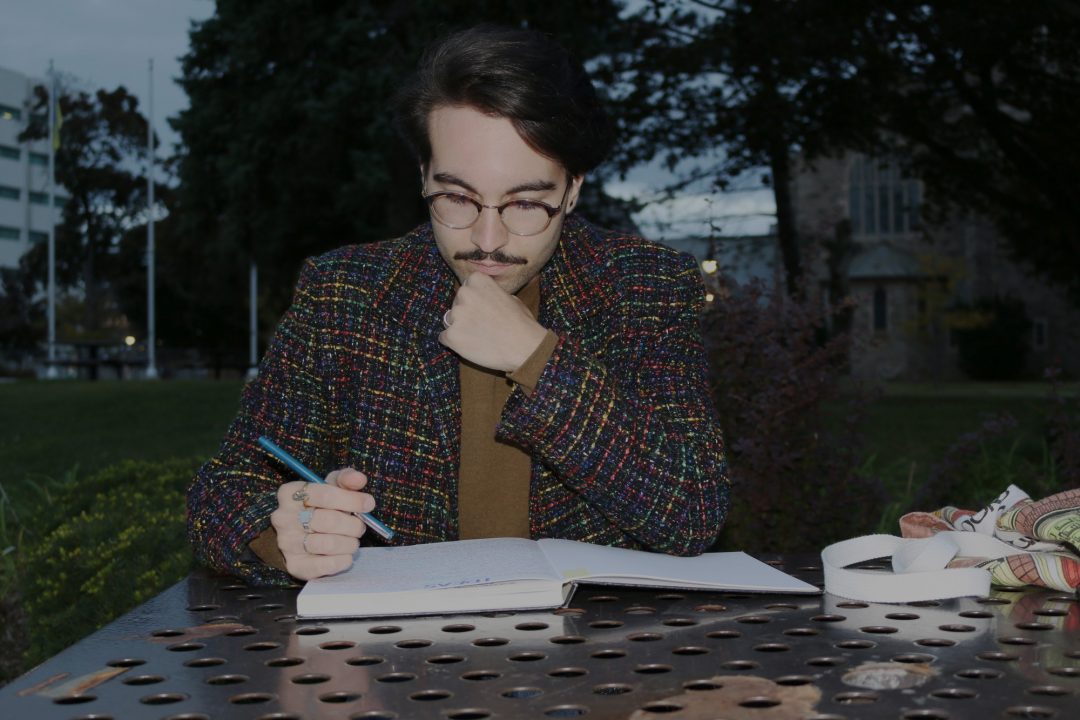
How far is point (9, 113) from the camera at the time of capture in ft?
167

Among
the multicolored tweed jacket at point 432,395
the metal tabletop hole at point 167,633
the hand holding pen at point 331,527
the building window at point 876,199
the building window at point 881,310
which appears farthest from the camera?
the building window at point 881,310

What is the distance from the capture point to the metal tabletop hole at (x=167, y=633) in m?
1.30

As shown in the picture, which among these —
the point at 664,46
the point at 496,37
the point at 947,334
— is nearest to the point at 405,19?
the point at 664,46

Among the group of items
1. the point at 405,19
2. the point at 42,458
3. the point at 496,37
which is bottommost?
the point at 42,458

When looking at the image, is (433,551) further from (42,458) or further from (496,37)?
(42,458)

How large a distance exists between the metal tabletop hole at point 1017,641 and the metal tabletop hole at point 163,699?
84cm

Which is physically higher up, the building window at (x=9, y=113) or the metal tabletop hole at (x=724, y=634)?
the building window at (x=9, y=113)

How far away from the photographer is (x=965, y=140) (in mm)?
14672

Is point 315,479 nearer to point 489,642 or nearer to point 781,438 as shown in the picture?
point 489,642

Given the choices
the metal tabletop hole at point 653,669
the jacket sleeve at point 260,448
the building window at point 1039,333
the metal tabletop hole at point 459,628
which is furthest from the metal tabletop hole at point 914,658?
the building window at point 1039,333

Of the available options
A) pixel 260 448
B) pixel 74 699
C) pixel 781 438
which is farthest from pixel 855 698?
pixel 781 438

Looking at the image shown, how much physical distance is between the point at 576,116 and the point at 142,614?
113 centimetres

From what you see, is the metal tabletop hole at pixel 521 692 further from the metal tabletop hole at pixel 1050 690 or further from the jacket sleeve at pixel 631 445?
the jacket sleeve at pixel 631 445

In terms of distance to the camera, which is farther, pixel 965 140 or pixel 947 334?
pixel 947 334
